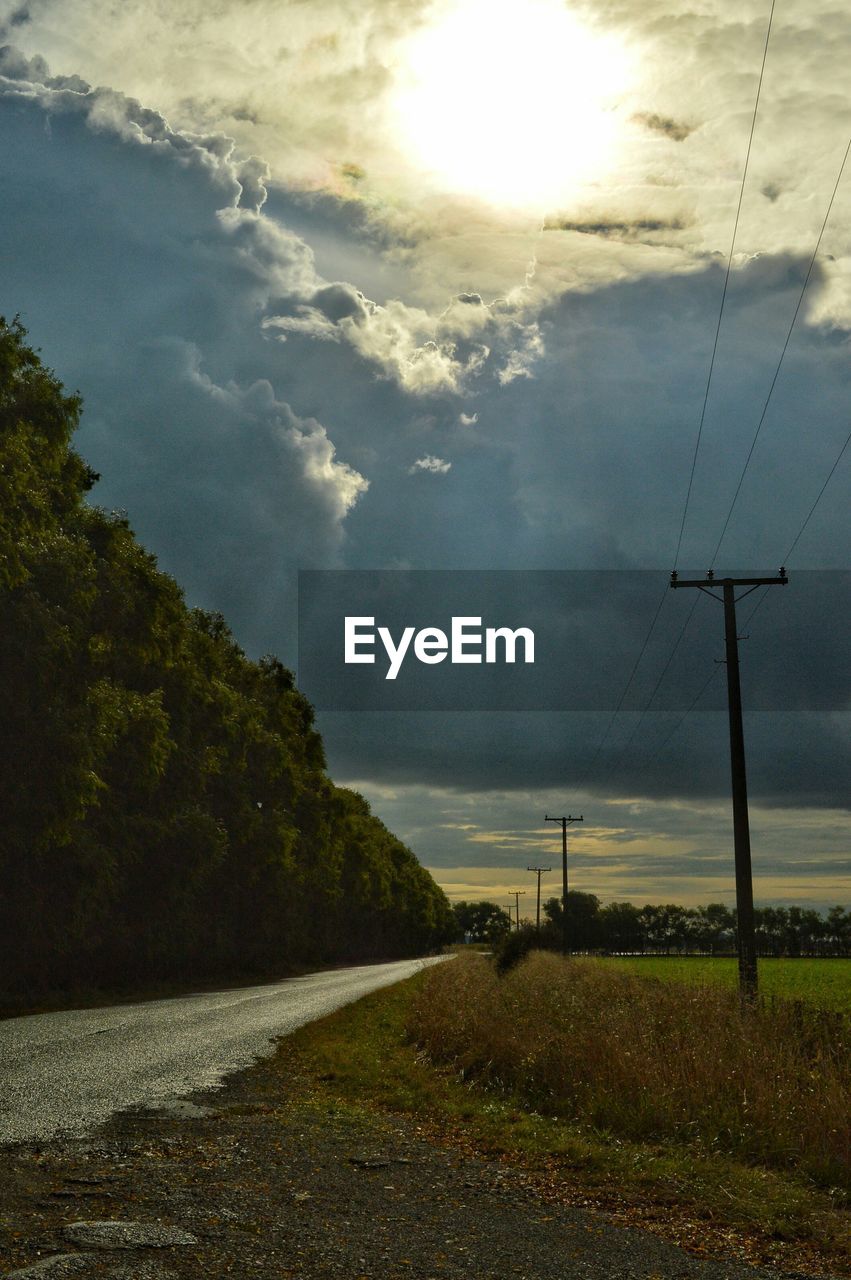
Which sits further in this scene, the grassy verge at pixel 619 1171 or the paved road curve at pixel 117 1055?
the paved road curve at pixel 117 1055

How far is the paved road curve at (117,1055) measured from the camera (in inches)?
413

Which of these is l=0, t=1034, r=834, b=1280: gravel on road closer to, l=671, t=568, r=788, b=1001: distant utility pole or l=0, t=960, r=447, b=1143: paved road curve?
l=0, t=960, r=447, b=1143: paved road curve

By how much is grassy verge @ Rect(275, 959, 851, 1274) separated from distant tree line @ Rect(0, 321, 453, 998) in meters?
13.2

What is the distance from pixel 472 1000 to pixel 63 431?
64.0 ft

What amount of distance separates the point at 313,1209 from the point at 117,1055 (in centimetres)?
895

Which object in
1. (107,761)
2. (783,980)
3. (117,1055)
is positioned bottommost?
(783,980)

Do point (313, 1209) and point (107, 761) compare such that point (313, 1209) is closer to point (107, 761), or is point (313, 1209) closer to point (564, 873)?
point (107, 761)

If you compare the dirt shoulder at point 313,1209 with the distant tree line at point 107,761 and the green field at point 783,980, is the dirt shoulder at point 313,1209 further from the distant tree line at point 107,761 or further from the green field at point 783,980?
the distant tree line at point 107,761

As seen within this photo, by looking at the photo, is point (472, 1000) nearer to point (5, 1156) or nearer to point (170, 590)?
point (5, 1156)

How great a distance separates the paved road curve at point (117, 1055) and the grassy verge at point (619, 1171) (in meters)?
1.63

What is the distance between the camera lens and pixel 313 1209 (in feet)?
23.6

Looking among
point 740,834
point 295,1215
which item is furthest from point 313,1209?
point 740,834

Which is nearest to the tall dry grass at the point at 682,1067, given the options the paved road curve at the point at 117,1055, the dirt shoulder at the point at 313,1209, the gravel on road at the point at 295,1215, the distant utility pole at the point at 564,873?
the dirt shoulder at the point at 313,1209

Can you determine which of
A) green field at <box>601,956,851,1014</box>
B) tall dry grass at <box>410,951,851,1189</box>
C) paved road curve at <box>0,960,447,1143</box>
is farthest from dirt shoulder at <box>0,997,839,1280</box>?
green field at <box>601,956,851,1014</box>
